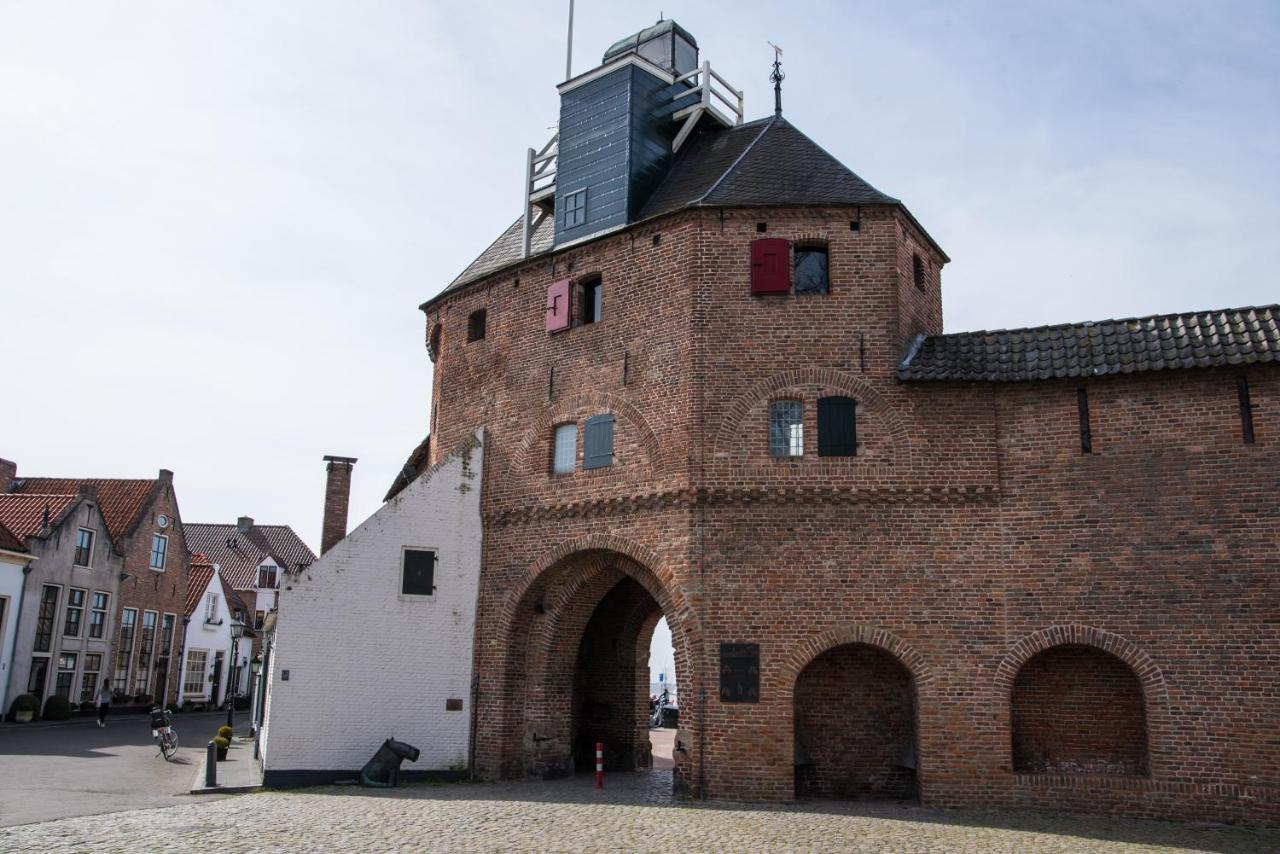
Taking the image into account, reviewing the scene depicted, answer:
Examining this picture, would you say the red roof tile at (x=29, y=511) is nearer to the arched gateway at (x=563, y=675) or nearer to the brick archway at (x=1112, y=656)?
the arched gateway at (x=563, y=675)

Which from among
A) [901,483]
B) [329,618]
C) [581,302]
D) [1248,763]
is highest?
[581,302]

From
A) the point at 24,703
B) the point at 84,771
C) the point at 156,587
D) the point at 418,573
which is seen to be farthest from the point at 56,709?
the point at 418,573

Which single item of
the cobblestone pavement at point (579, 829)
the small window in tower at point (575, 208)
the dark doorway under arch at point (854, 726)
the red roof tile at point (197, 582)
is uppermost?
the small window in tower at point (575, 208)

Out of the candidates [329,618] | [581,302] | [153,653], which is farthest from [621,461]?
[153,653]

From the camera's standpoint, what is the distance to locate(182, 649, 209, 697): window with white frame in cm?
4491

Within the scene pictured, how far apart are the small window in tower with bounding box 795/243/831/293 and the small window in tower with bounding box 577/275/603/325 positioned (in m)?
3.94

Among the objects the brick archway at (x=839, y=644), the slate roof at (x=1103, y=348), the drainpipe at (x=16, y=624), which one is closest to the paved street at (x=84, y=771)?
the drainpipe at (x=16, y=624)

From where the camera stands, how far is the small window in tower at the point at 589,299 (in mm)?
19484

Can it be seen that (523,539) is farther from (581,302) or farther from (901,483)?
(901,483)

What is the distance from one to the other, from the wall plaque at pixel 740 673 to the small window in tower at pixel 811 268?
6.28 m

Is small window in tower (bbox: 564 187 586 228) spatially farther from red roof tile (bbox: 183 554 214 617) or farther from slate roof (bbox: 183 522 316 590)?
slate roof (bbox: 183 522 316 590)

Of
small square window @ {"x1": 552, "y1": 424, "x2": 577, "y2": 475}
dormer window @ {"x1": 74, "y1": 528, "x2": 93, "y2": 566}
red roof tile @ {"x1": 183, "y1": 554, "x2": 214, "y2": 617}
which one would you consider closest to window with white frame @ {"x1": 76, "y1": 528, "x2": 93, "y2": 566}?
dormer window @ {"x1": 74, "y1": 528, "x2": 93, "y2": 566}

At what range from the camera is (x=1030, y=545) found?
1562 cm

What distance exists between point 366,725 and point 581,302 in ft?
28.8
